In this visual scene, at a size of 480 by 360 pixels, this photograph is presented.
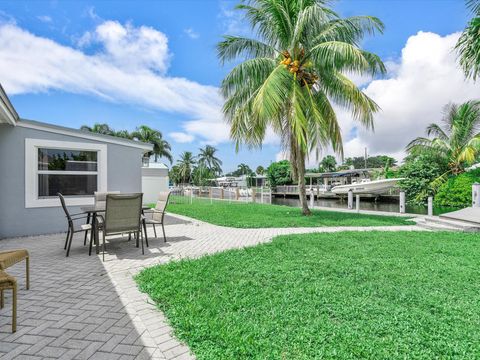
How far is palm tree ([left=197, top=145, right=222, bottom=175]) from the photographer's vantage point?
48.3 metres

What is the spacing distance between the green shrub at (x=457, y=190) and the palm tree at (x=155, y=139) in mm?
28650

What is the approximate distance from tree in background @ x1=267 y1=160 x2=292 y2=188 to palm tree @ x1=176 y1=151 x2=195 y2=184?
15437 mm

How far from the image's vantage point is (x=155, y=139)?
111 feet

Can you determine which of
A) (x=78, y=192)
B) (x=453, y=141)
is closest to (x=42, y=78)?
(x=78, y=192)

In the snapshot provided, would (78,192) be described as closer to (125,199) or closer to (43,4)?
(125,199)

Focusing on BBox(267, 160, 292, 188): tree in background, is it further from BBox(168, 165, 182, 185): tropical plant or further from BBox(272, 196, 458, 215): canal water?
BBox(168, 165, 182, 185): tropical plant

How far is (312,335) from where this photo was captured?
2314 mm

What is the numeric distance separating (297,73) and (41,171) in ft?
29.2

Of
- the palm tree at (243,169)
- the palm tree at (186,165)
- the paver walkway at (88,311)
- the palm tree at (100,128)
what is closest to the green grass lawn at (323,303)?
the paver walkway at (88,311)

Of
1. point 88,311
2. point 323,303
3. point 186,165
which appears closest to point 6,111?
point 88,311

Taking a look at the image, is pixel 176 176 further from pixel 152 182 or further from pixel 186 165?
pixel 152 182

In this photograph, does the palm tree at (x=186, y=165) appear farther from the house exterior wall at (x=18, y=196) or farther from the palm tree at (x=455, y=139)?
the house exterior wall at (x=18, y=196)

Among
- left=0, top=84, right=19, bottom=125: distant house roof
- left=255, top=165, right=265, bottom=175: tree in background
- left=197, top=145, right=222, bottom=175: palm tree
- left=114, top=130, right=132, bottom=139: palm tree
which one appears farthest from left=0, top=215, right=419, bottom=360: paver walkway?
left=255, top=165, right=265, bottom=175: tree in background

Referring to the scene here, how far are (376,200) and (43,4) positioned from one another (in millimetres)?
27796
